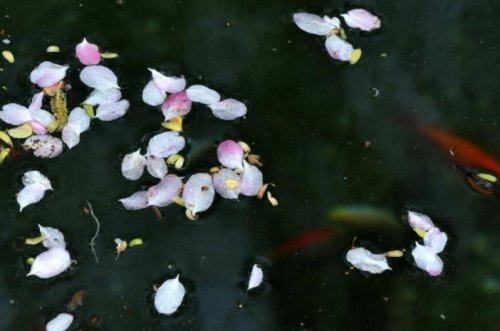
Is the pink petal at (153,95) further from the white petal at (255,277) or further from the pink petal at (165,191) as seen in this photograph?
the white petal at (255,277)

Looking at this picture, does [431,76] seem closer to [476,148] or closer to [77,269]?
[476,148]

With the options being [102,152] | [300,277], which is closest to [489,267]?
[300,277]

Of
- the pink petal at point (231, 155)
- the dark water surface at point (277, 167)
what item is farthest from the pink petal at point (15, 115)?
the pink petal at point (231, 155)

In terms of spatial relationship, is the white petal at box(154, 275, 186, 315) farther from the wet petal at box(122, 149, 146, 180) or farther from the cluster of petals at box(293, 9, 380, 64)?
the cluster of petals at box(293, 9, 380, 64)

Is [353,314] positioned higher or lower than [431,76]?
lower

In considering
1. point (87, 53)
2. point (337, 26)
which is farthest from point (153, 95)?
point (337, 26)

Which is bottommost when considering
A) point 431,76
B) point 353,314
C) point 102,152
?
point 353,314
